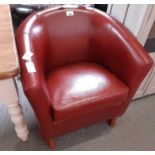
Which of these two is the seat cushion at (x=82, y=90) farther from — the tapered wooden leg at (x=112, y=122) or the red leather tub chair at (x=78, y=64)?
the tapered wooden leg at (x=112, y=122)

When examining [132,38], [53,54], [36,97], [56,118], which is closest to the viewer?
[36,97]

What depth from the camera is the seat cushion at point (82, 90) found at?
111 cm

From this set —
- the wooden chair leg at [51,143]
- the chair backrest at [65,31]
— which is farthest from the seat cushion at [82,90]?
the wooden chair leg at [51,143]

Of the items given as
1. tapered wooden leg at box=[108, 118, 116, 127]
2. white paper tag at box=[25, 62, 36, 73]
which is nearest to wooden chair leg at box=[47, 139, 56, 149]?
tapered wooden leg at box=[108, 118, 116, 127]

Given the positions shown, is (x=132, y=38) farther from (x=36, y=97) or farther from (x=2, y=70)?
(x=2, y=70)

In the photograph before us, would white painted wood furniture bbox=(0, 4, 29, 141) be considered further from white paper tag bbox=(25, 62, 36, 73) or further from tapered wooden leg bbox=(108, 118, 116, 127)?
tapered wooden leg bbox=(108, 118, 116, 127)

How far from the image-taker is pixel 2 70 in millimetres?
822

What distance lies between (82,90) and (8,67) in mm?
494

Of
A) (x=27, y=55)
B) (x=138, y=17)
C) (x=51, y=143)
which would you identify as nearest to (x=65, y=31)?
(x=27, y=55)

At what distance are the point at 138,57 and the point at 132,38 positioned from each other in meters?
0.14

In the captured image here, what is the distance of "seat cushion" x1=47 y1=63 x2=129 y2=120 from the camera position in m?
1.11

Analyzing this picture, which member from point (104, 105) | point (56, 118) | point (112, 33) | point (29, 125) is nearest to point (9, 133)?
point (29, 125)

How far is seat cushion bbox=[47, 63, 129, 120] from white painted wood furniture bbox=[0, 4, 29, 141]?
23 centimetres

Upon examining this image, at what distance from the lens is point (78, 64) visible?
1.43 meters
